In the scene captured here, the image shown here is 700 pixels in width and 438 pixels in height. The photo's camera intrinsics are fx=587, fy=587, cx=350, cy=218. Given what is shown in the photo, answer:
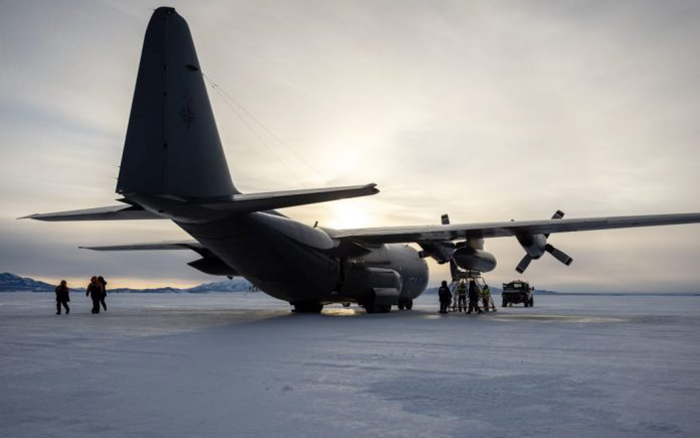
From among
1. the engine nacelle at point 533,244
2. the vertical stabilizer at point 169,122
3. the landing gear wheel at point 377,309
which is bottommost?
the landing gear wheel at point 377,309

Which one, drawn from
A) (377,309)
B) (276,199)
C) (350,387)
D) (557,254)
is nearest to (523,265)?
(557,254)

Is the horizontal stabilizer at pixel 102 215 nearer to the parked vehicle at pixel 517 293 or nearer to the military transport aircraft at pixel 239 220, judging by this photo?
the military transport aircraft at pixel 239 220

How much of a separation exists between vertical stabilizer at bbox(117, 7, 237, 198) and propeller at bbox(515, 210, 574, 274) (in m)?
12.5

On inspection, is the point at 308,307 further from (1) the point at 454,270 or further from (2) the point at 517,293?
(2) the point at 517,293

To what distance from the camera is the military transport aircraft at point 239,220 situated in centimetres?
1355

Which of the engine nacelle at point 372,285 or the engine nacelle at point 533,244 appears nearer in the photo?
the engine nacelle at point 533,244

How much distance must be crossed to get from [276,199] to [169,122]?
10.1 feet

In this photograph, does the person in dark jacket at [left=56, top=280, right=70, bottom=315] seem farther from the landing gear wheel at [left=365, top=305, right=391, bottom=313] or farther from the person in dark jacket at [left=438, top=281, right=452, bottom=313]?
the person in dark jacket at [left=438, top=281, right=452, bottom=313]

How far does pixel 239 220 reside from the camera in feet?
53.9

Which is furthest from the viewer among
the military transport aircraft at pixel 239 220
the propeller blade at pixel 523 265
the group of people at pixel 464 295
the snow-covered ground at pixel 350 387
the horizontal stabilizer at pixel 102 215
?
the propeller blade at pixel 523 265

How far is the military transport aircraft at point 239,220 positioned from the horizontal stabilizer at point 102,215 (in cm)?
4

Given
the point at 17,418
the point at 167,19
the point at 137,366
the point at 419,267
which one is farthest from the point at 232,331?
the point at 419,267

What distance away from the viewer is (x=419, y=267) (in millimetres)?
28016

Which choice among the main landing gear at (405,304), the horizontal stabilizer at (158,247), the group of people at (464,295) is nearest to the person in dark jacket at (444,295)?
the group of people at (464,295)
